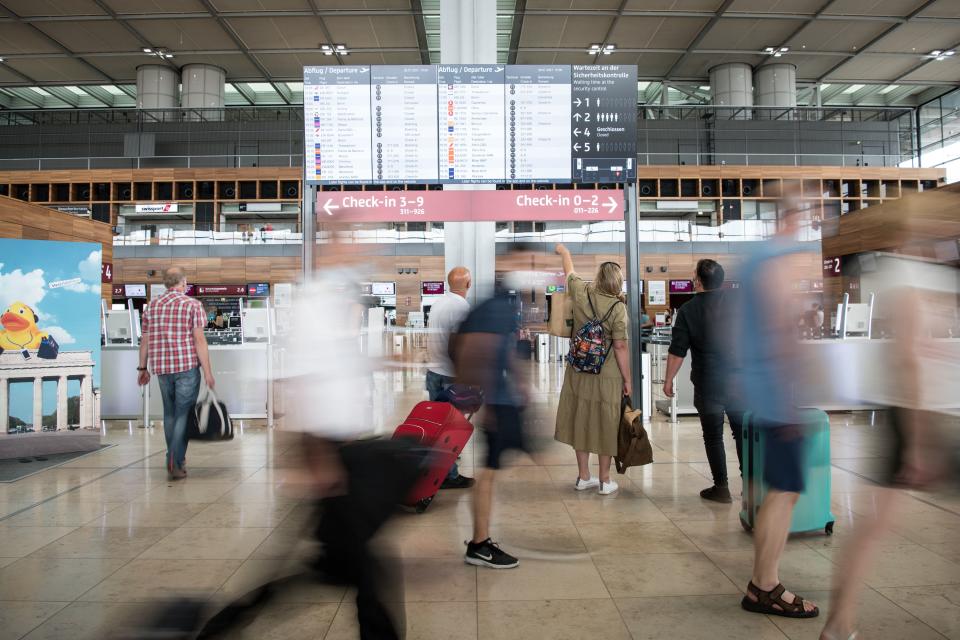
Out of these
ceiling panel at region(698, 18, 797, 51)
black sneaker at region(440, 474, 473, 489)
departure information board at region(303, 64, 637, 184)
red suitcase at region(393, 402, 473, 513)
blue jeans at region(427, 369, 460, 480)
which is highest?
ceiling panel at region(698, 18, 797, 51)

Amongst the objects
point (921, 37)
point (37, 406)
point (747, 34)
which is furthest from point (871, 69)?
A: point (37, 406)

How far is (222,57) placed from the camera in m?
20.4

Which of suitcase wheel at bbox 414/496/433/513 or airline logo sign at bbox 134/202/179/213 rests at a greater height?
airline logo sign at bbox 134/202/179/213

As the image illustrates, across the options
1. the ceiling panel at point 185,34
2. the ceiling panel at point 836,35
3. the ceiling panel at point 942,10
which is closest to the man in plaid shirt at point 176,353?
the ceiling panel at point 185,34

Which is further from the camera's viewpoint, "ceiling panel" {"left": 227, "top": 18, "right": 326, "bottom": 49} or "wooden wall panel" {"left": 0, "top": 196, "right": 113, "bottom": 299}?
"ceiling panel" {"left": 227, "top": 18, "right": 326, "bottom": 49}

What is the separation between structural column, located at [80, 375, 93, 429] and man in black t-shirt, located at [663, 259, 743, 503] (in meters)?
4.91

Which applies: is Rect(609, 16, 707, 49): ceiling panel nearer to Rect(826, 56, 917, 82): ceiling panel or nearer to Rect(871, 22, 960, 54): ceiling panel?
Rect(871, 22, 960, 54): ceiling panel

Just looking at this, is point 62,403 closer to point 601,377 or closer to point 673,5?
point 601,377

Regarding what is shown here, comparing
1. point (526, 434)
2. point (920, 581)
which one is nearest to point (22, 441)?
point (526, 434)

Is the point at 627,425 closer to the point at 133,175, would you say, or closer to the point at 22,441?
the point at 22,441

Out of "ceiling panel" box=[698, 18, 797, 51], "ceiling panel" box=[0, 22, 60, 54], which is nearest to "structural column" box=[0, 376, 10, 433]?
"ceiling panel" box=[0, 22, 60, 54]

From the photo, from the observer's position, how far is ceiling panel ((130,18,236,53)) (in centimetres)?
1769

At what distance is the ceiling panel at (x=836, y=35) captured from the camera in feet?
58.9

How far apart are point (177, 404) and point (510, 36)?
57.3 ft
